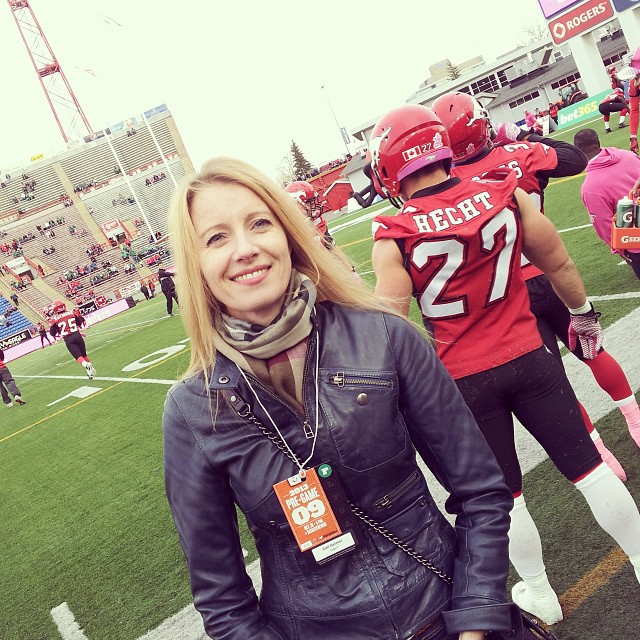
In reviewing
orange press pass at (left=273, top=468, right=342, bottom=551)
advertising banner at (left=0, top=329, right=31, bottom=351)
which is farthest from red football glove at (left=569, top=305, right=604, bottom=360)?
advertising banner at (left=0, top=329, right=31, bottom=351)

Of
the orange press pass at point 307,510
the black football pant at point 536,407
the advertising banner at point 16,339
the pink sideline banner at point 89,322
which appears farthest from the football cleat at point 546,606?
the advertising banner at point 16,339

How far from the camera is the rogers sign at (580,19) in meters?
28.4

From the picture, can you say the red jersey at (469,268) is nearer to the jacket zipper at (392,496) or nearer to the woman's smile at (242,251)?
the woman's smile at (242,251)

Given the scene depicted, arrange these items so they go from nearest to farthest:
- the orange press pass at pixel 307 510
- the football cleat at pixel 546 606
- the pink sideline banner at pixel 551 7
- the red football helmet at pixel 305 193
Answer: the orange press pass at pixel 307 510 < the football cleat at pixel 546 606 < the red football helmet at pixel 305 193 < the pink sideline banner at pixel 551 7

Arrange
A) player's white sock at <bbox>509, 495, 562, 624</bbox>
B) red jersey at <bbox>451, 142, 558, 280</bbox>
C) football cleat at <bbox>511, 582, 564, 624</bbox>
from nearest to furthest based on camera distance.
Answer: player's white sock at <bbox>509, 495, 562, 624</bbox> < football cleat at <bbox>511, 582, 564, 624</bbox> < red jersey at <bbox>451, 142, 558, 280</bbox>

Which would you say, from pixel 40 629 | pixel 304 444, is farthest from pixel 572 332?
pixel 40 629

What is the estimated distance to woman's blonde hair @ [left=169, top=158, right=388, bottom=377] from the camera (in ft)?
5.21

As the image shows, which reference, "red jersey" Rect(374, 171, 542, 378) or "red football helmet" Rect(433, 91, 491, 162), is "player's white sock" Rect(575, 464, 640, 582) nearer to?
"red jersey" Rect(374, 171, 542, 378)

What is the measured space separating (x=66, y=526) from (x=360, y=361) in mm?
5397

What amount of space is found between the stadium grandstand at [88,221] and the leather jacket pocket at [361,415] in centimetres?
3864

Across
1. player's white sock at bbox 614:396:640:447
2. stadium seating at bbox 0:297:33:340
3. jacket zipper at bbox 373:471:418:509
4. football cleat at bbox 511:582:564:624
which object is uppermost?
stadium seating at bbox 0:297:33:340

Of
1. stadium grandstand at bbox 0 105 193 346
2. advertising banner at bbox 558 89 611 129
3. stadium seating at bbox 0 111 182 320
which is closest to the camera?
advertising banner at bbox 558 89 611 129

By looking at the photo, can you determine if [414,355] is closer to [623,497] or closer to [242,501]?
[242,501]

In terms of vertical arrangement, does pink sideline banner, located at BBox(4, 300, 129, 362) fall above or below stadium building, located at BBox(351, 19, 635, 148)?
below
